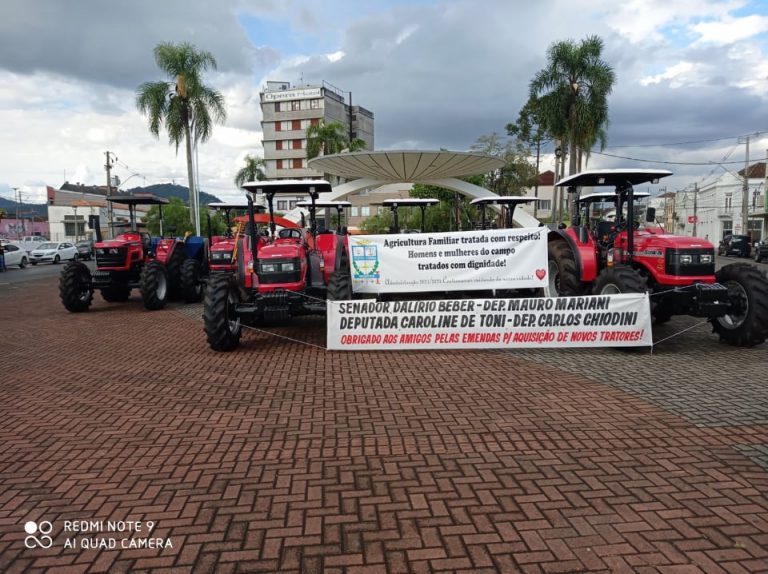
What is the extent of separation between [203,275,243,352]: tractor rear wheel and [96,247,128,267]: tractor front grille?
5.65m

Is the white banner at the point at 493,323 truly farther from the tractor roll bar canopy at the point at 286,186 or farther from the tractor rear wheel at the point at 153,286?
the tractor rear wheel at the point at 153,286

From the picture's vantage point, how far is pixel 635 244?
8.41 meters

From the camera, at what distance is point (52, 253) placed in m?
34.5

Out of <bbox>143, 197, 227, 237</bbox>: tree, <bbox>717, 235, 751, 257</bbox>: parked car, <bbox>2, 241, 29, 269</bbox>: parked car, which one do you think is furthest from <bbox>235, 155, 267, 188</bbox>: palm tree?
<bbox>717, 235, 751, 257</bbox>: parked car

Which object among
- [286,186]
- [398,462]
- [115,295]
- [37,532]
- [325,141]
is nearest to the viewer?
[37,532]

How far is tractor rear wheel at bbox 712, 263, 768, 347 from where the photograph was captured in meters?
7.25

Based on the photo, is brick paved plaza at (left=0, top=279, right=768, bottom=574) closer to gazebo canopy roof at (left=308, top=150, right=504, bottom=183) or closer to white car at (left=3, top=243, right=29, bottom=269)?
gazebo canopy roof at (left=308, top=150, right=504, bottom=183)

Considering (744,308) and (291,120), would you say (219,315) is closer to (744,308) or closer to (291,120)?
(744,308)

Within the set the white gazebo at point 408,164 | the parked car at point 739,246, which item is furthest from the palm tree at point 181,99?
the parked car at point 739,246

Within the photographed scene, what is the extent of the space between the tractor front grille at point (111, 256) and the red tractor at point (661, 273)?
32.5ft

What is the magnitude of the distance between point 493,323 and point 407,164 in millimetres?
21114

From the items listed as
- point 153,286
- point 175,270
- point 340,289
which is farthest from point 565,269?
point 175,270

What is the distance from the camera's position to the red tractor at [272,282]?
782cm

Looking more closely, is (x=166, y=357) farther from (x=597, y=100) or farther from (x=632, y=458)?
(x=597, y=100)
